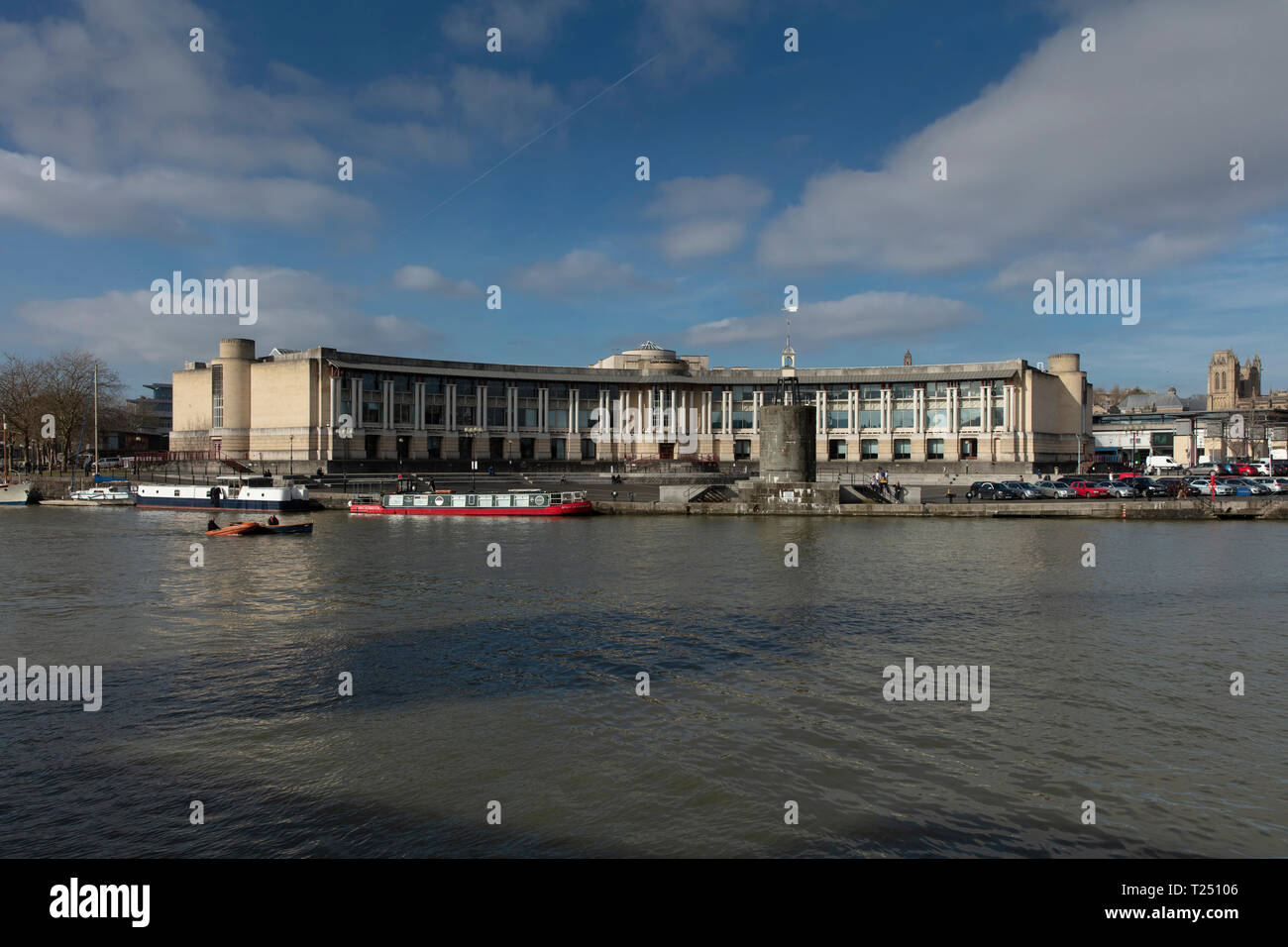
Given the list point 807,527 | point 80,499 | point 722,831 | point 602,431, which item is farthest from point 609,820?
point 602,431

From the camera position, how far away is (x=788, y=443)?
5394 centimetres

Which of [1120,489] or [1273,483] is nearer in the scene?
[1120,489]

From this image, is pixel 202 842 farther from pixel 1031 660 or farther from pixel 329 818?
pixel 1031 660

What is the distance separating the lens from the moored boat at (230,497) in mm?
55312

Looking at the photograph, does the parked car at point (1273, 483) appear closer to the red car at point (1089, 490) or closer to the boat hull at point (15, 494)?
the red car at point (1089, 490)

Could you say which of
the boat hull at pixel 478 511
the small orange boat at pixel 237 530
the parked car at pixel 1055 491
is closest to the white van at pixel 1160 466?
the parked car at pixel 1055 491

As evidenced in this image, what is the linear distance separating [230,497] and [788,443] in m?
39.6

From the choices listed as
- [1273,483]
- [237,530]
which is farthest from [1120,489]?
[237,530]

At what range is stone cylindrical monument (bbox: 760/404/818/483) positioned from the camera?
53.6 metres

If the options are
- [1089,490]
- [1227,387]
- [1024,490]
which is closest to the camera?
[1024,490]

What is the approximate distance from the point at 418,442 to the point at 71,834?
8257cm

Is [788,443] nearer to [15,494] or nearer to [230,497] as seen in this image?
[230,497]

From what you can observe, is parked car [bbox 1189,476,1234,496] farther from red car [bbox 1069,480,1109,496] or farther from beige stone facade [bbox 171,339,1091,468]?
beige stone facade [bbox 171,339,1091,468]
